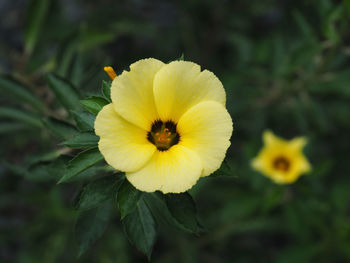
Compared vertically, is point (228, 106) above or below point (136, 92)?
below

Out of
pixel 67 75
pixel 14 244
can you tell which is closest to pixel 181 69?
pixel 67 75

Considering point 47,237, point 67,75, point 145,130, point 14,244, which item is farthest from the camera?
point 14,244

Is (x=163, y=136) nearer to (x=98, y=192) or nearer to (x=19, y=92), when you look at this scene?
(x=98, y=192)

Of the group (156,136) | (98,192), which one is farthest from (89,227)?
(156,136)

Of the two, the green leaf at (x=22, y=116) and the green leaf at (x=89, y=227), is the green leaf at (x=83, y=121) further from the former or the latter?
the green leaf at (x=22, y=116)

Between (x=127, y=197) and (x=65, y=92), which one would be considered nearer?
(x=127, y=197)

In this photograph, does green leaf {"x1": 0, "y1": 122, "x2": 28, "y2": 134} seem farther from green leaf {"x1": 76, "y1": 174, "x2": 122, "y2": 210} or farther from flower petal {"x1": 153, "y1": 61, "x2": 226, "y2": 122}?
flower petal {"x1": 153, "y1": 61, "x2": 226, "y2": 122}

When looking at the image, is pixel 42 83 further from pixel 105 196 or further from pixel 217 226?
pixel 217 226
